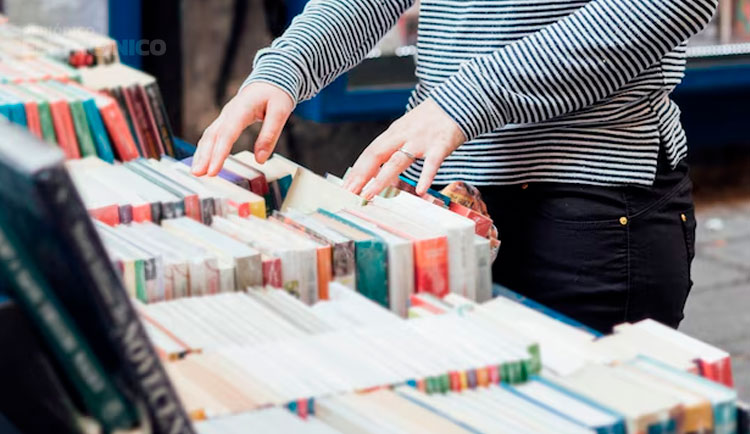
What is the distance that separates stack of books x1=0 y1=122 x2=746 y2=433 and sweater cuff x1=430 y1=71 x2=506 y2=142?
4.9 inches

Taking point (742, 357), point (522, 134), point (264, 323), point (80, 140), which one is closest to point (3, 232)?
point (264, 323)

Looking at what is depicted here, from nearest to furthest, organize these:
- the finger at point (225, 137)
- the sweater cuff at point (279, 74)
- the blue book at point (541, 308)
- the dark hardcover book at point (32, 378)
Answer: the dark hardcover book at point (32, 378) → the blue book at point (541, 308) → the finger at point (225, 137) → the sweater cuff at point (279, 74)

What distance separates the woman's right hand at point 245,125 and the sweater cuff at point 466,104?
27 centimetres

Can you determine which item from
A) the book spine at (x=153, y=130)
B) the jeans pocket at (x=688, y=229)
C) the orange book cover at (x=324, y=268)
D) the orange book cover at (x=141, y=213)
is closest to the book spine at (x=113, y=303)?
the orange book cover at (x=324, y=268)

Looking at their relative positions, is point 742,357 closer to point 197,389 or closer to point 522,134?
point 522,134

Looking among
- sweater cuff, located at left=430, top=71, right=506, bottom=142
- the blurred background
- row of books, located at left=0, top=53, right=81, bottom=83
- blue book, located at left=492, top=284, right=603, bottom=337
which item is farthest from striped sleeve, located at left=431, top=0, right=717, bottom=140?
the blurred background

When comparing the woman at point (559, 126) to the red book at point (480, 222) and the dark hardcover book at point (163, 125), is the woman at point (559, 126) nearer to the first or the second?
the red book at point (480, 222)

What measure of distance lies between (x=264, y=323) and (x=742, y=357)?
2.55 meters

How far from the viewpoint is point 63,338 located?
723 mm

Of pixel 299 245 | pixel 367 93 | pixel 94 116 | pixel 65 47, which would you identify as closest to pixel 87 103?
pixel 94 116

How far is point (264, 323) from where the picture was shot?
3.43 ft

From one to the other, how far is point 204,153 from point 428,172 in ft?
1.11

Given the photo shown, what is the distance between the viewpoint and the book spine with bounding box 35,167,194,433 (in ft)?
2.19

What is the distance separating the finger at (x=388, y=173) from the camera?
1.33 m
